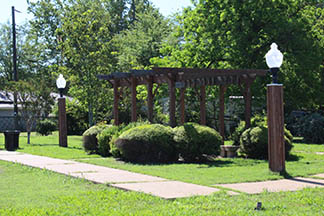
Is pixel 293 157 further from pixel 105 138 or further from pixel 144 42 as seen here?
pixel 144 42

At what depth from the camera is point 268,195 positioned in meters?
7.55

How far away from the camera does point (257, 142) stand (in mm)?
13539

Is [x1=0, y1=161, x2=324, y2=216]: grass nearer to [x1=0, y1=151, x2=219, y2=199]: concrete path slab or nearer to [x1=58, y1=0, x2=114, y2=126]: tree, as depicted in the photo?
[x1=0, y1=151, x2=219, y2=199]: concrete path slab

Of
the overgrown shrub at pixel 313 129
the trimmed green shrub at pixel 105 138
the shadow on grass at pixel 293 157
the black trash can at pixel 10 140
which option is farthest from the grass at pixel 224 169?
the overgrown shrub at pixel 313 129

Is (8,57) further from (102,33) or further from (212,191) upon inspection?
(212,191)

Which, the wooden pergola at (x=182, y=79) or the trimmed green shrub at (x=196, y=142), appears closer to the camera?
the trimmed green shrub at (x=196, y=142)

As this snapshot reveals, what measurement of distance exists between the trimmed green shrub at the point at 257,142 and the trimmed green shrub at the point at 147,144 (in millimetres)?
2284

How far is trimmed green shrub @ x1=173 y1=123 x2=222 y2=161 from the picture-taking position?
1284cm

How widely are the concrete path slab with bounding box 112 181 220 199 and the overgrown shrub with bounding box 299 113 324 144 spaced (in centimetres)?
1344

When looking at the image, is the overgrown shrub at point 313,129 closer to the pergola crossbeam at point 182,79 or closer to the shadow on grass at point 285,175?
the pergola crossbeam at point 182,79

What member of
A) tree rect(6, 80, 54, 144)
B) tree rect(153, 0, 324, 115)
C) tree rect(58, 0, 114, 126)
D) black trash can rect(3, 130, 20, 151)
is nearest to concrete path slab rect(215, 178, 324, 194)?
black trash can rect(3, 130, 20, 151)

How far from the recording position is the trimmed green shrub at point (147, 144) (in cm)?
1283

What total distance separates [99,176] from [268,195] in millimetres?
3828

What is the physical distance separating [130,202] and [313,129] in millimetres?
15548
